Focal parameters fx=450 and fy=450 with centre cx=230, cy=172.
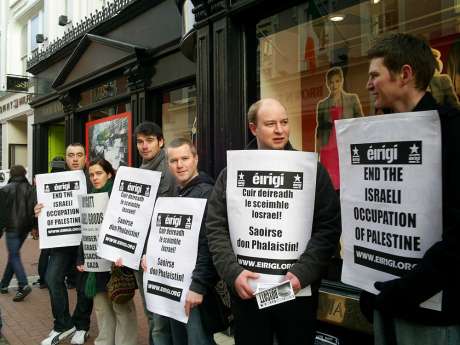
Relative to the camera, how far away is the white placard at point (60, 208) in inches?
169

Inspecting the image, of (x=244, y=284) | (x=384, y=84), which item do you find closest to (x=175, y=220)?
(x=244, y=284)

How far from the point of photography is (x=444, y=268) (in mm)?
1560

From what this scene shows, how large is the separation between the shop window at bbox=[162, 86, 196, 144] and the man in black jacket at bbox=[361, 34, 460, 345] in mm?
5569

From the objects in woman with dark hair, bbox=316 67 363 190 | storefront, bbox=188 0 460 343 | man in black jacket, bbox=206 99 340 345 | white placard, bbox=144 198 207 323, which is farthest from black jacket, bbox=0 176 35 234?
man in black jacket, bbox=206 99 340 345

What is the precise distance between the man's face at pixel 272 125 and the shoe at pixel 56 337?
10.7 ft

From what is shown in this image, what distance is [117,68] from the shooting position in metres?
8.77

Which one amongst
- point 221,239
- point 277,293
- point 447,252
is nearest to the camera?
point 447,252

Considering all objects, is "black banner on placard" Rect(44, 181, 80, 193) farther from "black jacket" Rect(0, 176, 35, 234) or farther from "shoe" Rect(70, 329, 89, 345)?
"black jacket" Rect(0, 176, 35, 234)

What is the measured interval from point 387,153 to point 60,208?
3429mm

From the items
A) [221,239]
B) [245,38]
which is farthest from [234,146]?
[221,239]

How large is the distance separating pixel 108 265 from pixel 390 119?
280cm

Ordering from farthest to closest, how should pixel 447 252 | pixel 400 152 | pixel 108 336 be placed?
pixel 108 336
pixel 400 152
pixel 447 252

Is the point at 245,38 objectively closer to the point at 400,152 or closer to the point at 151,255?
the point at 151,255

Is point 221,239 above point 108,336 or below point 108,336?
above
